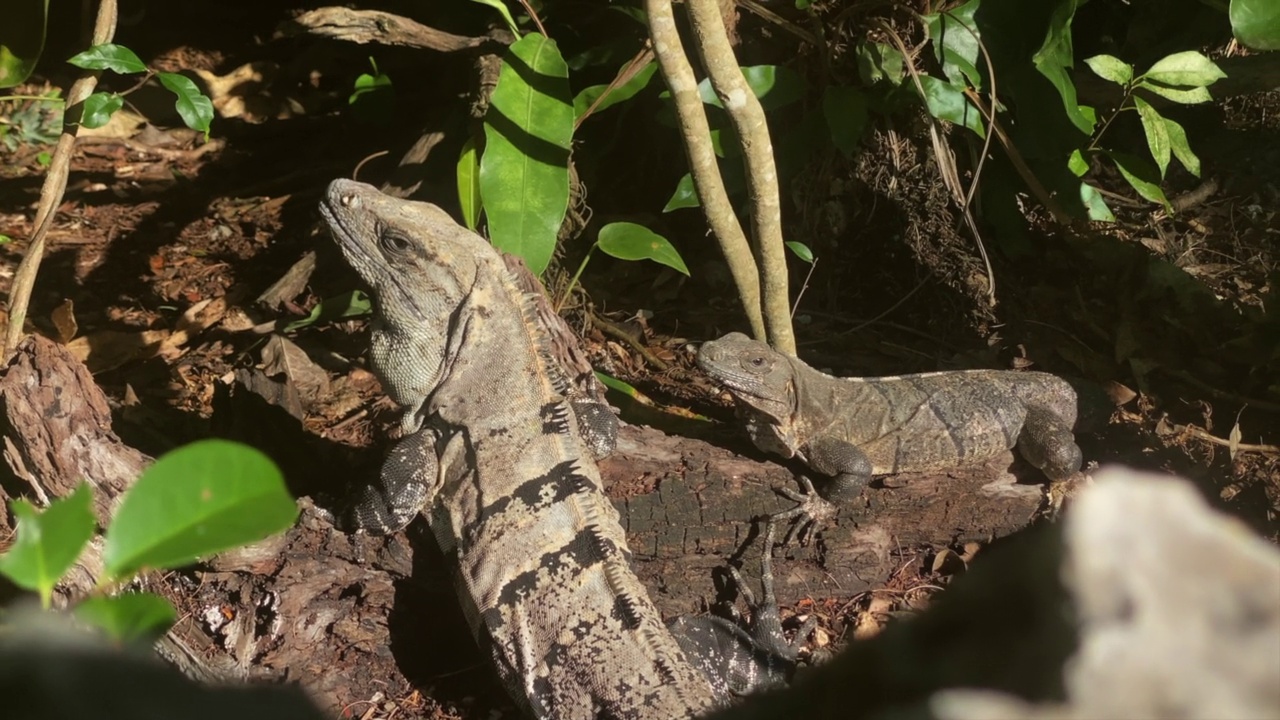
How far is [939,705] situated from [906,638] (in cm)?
8

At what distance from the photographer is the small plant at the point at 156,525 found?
3.48 feet

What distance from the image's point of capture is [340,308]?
565 cm

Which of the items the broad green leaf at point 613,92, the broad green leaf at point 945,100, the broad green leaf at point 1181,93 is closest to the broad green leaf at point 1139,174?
the broad green leaf at point 1181,93

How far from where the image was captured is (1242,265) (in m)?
5.82

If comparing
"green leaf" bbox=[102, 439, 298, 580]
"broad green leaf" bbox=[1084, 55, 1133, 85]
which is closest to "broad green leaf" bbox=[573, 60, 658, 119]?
"broad green leaf" bbox=[1084, 55, 1133, 85]

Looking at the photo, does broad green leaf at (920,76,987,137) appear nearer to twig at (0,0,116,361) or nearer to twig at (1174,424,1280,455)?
twig at (1174,424,1280,455)

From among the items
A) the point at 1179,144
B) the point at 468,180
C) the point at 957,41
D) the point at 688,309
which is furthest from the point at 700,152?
the point at 1179,144

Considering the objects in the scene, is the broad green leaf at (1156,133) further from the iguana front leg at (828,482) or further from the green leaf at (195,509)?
the green leaf at (195,509)

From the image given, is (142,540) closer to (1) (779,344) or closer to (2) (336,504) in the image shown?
(2) (336,504)

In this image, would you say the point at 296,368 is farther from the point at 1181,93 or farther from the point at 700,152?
the point at 1181,93

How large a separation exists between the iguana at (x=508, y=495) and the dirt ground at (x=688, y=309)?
379mm

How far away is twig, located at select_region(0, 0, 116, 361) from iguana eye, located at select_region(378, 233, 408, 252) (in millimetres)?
1448

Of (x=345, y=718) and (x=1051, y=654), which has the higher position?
(x=1051, y=654)

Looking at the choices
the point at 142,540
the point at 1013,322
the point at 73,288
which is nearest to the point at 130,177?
the point at 73,288
